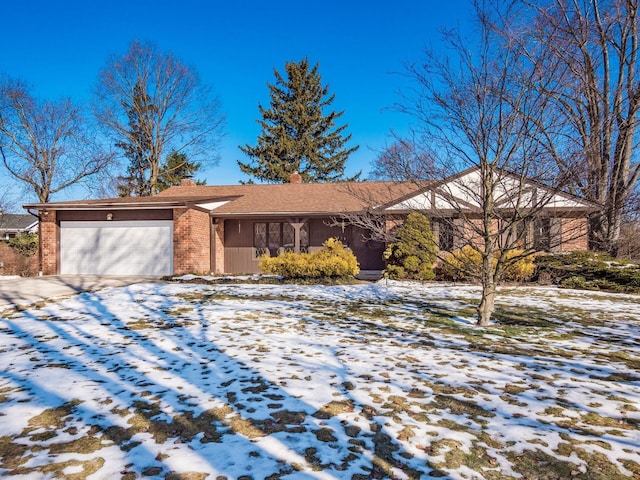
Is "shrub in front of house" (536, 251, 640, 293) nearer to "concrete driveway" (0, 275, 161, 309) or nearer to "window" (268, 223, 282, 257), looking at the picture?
"window" (268, 223, 282, 257)

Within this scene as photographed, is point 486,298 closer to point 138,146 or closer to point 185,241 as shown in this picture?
point 185,241

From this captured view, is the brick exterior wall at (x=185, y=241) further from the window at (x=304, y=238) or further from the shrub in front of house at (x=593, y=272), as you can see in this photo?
the shrub in front of house at (x=593, y=272)

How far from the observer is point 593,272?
431 inches

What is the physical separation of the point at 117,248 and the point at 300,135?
65.7 feet

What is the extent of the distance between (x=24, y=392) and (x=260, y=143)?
28.8 m

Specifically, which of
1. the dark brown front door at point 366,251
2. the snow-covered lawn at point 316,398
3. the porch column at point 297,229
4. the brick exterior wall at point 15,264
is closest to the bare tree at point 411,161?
the snow-covered lawn at point 316,398

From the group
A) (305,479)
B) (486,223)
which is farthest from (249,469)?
(486,223)

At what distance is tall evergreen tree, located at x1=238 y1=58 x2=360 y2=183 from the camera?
30.1 metres

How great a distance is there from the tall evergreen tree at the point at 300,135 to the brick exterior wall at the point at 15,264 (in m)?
17.8

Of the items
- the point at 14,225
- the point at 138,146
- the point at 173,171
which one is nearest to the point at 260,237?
the point at 138,146

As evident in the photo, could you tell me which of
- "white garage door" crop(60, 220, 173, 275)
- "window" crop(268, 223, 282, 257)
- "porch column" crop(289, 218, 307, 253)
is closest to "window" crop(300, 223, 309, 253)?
"porch column" crop(289, 218, 307, 253)

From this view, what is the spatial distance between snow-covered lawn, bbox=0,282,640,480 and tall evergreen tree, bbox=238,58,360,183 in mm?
24787

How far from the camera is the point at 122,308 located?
288 inches

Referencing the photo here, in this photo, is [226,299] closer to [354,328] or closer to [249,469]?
[354,328]
